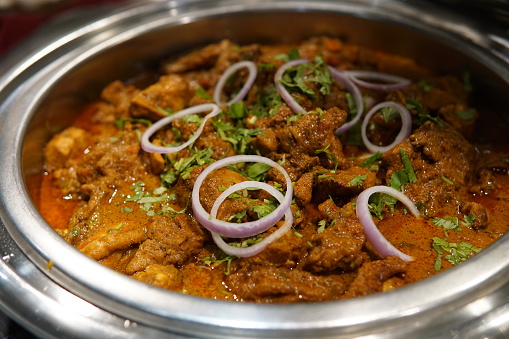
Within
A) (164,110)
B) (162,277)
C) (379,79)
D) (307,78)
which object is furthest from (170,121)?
(379,79)

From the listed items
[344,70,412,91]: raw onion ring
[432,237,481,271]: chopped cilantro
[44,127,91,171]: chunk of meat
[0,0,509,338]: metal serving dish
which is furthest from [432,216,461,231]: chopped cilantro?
[44,127,91,171]: chunk of meat

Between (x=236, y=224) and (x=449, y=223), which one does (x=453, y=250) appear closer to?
(x=449, y=223)

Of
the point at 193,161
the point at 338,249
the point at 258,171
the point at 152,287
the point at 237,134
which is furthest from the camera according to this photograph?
the point at 237,134

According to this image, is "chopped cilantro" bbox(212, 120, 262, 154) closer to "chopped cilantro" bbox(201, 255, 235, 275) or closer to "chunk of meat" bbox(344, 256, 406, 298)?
"chopped cilantro" bbox(201, 255, 235, 275)

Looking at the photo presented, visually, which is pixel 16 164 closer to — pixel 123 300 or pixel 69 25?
pixel 123 300

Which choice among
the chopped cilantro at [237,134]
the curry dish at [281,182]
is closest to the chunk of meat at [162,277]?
the curry dish at [281,182]

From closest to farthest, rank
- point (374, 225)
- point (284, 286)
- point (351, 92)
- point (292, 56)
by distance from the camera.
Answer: point (284, 286)
point (374, 225)
point (351, 92)
point (292, 56)

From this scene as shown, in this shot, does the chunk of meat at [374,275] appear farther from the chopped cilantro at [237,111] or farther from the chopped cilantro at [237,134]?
the chopped cilantro at [237,111]
